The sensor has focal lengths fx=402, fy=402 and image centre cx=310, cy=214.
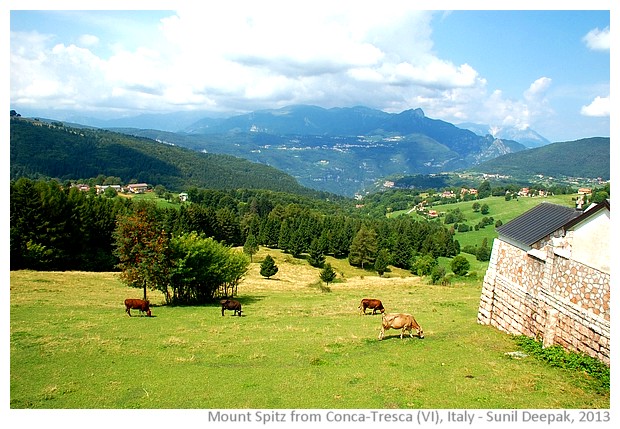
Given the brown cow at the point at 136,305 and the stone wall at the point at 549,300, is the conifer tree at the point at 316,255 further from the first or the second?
the stone wall at the point at 549,300

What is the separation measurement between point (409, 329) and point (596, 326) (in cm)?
785

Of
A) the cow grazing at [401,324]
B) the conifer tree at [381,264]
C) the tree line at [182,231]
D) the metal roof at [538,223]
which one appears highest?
the metal roof at [538,223]

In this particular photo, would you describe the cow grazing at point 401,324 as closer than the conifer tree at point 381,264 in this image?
Yes

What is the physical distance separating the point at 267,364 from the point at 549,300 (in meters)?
11.9

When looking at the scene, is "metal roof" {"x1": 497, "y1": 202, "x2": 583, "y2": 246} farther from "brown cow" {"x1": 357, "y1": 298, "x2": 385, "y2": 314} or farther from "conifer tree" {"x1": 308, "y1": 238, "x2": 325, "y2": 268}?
"conifer tree" {"x1": 308, "y1": 238, "x2": 325, "y2": 268}

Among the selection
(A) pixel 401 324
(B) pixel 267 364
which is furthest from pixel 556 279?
(B) pixel 267 364

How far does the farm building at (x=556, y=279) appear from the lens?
1414 cm

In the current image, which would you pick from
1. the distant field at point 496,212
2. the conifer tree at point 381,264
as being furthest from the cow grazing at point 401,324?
the distant field at point 496,212

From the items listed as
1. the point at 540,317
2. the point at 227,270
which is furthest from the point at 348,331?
the point at 227,270

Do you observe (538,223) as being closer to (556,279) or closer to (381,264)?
(556,279)

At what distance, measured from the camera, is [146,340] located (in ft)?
65.1

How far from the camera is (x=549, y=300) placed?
16625mm
